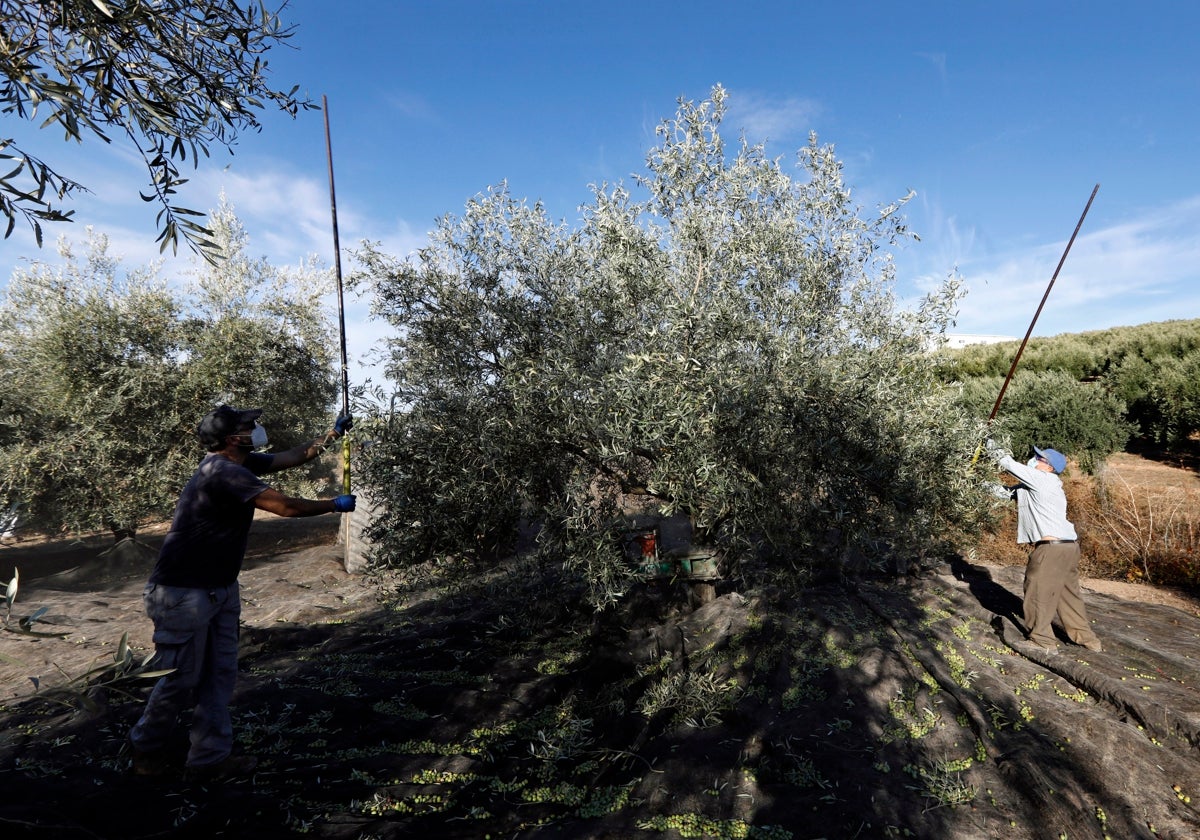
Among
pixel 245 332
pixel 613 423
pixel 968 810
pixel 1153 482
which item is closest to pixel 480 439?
pixel 613 423

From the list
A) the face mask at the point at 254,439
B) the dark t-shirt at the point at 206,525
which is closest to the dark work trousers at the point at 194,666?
the dark t-shirt at the point at 206,525

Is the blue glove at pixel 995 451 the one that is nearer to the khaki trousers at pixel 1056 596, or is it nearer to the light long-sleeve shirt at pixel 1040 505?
the light long-sleeve shirt at pixel 1040 505

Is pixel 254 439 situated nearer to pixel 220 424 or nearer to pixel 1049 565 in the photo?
pixel 220 424

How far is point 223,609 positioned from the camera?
5551 millimetres

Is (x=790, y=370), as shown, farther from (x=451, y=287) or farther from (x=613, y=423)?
(x=451, y=287)

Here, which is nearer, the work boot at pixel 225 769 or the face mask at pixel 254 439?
the work boot at pixel 225 769

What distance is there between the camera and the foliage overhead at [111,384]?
51.0 ft

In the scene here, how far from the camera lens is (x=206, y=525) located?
5336 mm

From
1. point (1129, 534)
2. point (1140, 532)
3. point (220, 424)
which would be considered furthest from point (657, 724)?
point (1129, 534)

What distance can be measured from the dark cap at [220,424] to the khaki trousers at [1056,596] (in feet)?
Answer: 31.6

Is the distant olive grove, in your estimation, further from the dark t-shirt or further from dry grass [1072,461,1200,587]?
the dark t-shirt

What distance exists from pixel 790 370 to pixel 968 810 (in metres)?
4.33

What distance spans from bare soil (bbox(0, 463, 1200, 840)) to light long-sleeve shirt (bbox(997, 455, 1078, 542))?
1516mm

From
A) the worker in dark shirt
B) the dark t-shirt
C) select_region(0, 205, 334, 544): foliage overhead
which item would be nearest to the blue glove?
the worker in dark shirt
